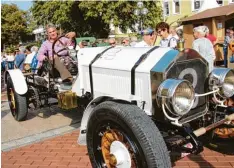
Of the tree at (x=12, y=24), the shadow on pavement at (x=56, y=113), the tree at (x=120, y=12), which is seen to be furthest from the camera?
the tree at (x=12, y=24)

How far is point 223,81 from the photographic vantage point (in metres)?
2.96

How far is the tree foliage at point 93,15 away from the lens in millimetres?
27688

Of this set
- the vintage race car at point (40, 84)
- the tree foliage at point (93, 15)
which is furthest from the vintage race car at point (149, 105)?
the tree foliage at point (93, 15)

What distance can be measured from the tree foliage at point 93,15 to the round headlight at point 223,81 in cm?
2524

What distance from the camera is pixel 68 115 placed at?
18.8 feet

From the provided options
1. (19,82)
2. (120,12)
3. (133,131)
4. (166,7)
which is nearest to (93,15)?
(120,12)

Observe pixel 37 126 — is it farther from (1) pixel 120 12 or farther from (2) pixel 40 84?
(1) pixel 120 12

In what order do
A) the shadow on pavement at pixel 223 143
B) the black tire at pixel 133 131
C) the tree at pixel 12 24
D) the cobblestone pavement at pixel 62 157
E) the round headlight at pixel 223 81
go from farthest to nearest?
the tree at pixel 12 24 → the cobblestone pavement at pixel 62 157 → the shadow on pavement at pixel 223 143 → the round headlight at pixel 223 81 → the black tire at pixel 133 131

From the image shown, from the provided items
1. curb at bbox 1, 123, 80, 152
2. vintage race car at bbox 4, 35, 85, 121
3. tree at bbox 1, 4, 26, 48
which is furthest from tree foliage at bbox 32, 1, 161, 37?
curb at bbox 1, 123, 80, 152

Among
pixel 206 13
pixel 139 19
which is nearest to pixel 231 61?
pixel 206 13

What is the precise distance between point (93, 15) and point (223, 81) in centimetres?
2605

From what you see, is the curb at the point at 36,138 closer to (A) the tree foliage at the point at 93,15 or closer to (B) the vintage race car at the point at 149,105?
(B) the vintage race car at the point at 149,105

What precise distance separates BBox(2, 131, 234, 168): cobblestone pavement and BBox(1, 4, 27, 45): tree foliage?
1721 inches

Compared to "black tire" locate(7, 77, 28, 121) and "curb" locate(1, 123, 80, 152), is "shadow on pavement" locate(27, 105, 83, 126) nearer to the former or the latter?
"black tire" locate(7, 77, 28, 121)
